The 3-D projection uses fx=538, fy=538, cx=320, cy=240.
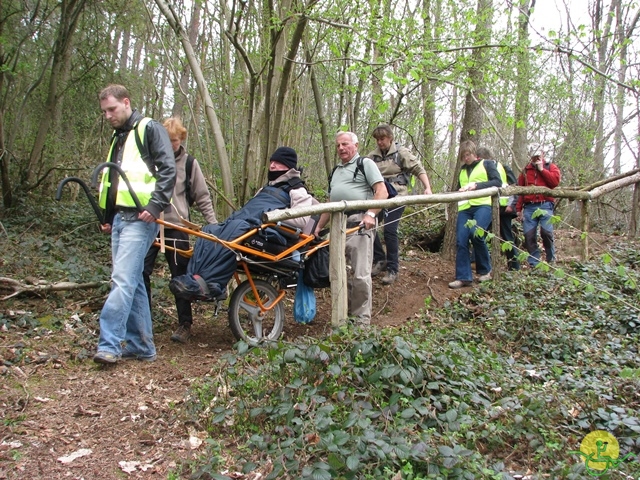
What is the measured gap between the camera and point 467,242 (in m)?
7.00

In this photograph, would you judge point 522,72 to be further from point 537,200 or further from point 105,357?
point 105,357

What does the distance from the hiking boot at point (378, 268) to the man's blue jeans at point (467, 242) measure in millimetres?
1003

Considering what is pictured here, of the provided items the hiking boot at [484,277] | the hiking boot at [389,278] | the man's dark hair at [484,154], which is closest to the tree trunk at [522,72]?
the man's dark hair at [484,154]

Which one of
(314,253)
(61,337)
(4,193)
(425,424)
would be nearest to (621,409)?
(425,424)

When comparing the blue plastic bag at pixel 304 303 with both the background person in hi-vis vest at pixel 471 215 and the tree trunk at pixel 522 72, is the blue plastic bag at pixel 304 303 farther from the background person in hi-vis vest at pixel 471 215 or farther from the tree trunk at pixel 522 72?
the tree trunk at pixel 522 72

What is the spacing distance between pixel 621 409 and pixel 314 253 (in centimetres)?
283

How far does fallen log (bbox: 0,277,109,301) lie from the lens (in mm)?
5516

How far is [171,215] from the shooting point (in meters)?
5.07

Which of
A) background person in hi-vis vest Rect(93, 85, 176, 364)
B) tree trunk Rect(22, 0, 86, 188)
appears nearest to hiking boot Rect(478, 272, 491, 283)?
background person in hi-vis vest Rect(93, 85, 176, 364)

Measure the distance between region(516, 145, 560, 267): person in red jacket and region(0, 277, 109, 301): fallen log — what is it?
5.51 metres

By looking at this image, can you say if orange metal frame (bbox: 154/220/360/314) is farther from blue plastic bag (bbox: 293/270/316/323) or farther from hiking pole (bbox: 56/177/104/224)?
hiking pole (bbox: 56/177/104/224)

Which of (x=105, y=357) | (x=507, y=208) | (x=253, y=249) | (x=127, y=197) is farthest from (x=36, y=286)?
(x=507, y=208)

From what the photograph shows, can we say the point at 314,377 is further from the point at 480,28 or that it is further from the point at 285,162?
the point at 480,28

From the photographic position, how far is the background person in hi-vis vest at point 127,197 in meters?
4.23
